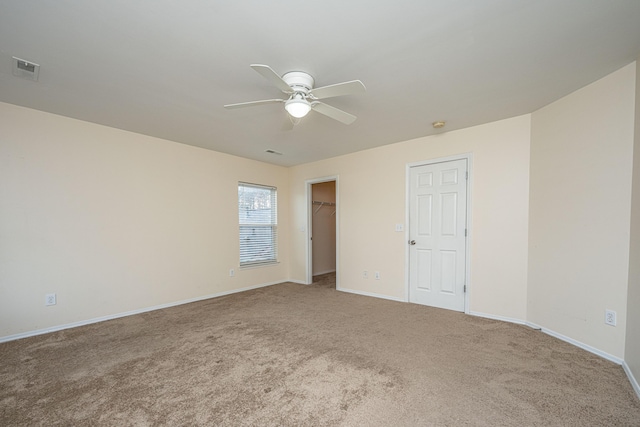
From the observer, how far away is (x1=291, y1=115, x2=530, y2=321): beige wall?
3.13m

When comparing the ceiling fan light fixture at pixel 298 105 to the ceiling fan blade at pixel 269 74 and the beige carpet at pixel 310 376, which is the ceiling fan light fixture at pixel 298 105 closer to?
the ceiling fan blade at pixel 269 74

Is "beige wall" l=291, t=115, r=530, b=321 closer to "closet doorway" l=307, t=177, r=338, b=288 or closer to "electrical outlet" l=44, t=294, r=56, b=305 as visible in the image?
"closet doorway" l=307, t=177, r=338, b=288

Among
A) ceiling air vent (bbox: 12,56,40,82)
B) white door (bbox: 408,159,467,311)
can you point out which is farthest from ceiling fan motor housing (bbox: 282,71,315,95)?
Answer: white door (bbox: 408,159,467,311)

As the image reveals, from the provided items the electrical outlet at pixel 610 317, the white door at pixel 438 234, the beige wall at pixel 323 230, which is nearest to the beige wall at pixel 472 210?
the white door at pixel 438 234

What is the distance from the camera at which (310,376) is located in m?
2.04

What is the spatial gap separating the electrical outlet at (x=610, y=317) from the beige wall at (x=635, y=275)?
13 centimetres

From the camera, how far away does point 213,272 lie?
4414 millimetres

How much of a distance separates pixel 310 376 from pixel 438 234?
2634 mm

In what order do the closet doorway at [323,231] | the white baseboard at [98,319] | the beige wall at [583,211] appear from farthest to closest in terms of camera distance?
1. the closet doorway at [323,231]
2. the white baseboard at [98,319]
3. the beige wall at [583,211]

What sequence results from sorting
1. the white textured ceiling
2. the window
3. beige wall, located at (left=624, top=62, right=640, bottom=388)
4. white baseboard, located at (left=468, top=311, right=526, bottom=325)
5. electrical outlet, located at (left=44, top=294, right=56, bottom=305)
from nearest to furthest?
the white textured ceiling → beige wall, located at (left=624, top=62, right=640, bottom=388) → electrical outlet, located at (left=44, top=294, right=56, bottom=305) → white baseboard, located at (left=468, top=311, right=526, bottom=325) → the window

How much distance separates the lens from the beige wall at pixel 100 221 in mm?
2803

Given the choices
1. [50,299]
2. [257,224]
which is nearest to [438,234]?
[257,224]

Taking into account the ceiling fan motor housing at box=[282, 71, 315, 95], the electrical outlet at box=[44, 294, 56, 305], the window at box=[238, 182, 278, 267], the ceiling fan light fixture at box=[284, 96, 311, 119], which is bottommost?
the electrical outlet at box=[44, 294, 56, 305]

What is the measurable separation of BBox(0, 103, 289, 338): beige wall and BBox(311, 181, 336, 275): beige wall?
2137 mm
